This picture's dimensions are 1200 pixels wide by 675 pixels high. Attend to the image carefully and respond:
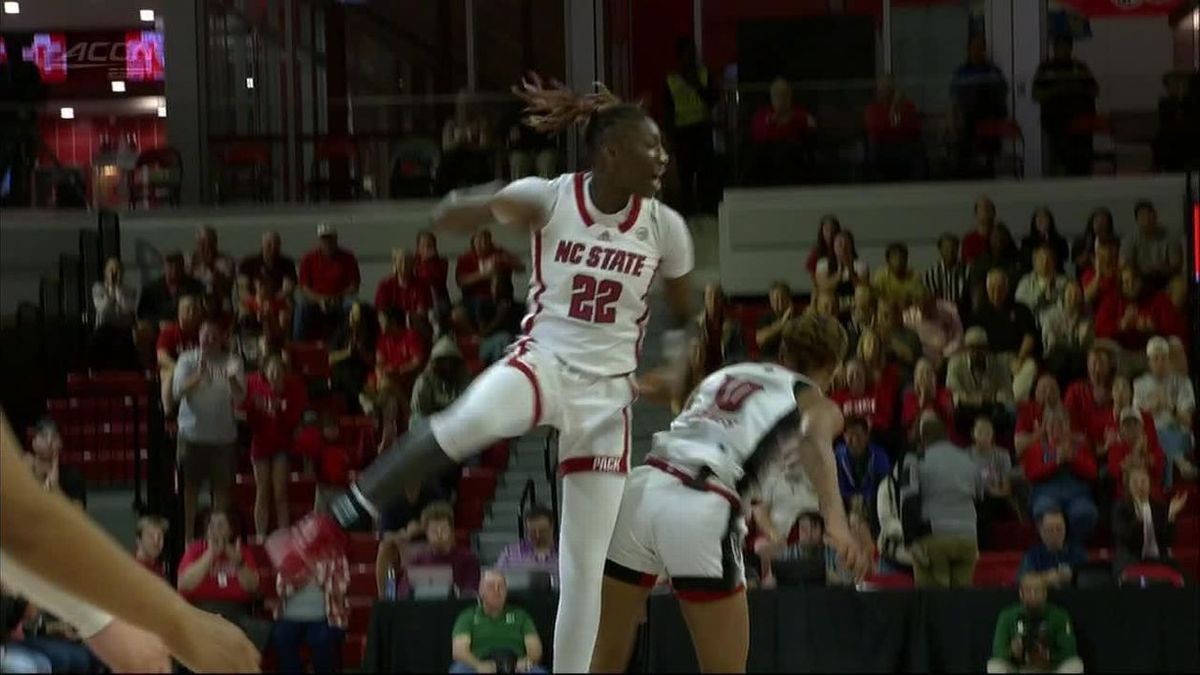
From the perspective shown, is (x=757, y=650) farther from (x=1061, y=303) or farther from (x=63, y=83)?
(x=63, y=83)

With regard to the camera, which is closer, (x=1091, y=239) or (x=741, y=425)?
(x=741, y=425)

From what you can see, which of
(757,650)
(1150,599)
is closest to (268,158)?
(757,650)

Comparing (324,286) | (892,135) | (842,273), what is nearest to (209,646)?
(842,273)

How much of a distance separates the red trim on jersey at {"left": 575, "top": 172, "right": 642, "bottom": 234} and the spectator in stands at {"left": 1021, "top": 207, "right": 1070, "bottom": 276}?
8045 millimetres

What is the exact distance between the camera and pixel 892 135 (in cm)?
1523

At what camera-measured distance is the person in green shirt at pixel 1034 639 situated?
30.6 ft

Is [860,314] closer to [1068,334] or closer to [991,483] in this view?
[1068,334]

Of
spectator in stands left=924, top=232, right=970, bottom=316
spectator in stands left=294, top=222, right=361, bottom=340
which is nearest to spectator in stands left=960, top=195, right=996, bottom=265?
spectator in stands left=924, top=232, right=970, bottom=316

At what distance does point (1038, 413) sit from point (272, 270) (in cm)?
608

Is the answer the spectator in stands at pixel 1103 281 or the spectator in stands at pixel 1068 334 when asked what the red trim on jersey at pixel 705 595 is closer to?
the spectator in stands at pixel 1068 334

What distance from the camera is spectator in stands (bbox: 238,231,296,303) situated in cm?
1375

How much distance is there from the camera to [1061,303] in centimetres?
1236

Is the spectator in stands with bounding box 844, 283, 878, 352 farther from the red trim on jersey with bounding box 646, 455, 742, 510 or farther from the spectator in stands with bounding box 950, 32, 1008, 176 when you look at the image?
the red trim on jersey with bounding box 646, 455, 742, 510

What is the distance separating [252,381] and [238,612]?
2.38 m
